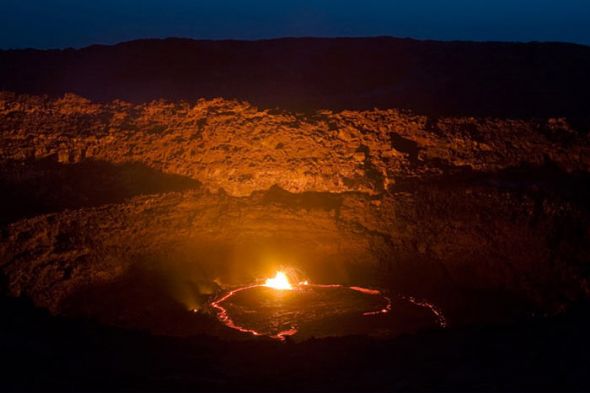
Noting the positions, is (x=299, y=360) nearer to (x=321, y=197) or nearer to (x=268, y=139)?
(x=321, y=197)

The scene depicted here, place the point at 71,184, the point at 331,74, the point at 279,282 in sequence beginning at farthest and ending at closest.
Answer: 1. the point at 331,74
2. the point at 279,282
3. the point at 71,184

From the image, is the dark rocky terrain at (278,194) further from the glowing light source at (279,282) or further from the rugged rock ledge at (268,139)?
the glowing light source at (279,282)

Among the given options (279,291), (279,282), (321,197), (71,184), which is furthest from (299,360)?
(71,184)

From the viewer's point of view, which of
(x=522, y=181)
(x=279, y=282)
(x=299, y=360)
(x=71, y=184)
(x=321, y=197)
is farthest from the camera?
(x=321, y=197)

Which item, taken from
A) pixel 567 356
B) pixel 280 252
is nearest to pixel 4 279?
pixel 280 252

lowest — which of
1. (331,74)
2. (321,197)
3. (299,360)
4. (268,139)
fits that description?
→ (299,360)

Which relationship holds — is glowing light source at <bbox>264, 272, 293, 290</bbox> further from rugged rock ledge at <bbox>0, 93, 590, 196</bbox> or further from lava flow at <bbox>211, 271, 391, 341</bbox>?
rugged rock ledge at <bbox>0, 93, 590, 196</bbox>
